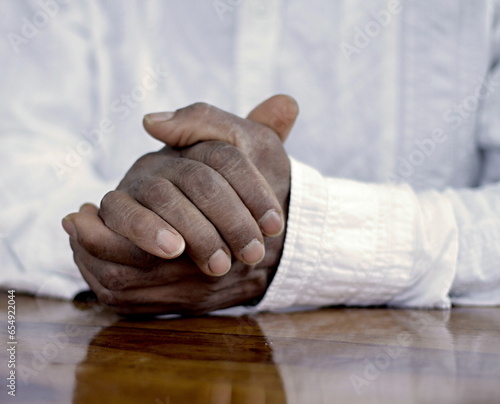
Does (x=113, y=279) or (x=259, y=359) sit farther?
(x=113, y=279)

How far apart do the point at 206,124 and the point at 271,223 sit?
0.45 ft

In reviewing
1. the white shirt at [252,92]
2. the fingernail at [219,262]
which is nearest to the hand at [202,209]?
the fingernail at [219,262]

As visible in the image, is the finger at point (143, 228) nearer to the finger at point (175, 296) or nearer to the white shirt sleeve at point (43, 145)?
the finger at point (175, 296)

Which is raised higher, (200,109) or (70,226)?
(200,109)

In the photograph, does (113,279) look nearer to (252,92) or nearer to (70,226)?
(70,226)

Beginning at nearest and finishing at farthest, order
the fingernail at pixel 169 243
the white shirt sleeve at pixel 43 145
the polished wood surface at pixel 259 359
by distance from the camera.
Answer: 1. the polished wood surface at pixel 259 359
2. the fingernail at pixel 169 243
3. the white shirt sleeve at pixel 43 145

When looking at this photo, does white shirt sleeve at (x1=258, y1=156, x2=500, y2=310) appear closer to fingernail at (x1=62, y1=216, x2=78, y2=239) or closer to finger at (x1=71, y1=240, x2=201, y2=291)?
finger at (x1=71, y1=240, x2=201, y2=291)

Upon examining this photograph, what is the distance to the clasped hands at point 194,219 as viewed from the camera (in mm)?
480

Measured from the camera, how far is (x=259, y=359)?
366 mm

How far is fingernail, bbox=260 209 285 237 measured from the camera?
497 mm

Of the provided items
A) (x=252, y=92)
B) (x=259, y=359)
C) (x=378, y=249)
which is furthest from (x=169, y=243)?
(x=252, y=92)

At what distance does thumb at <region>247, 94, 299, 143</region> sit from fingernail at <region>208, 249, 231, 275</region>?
18cm

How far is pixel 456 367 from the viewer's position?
0.34 m

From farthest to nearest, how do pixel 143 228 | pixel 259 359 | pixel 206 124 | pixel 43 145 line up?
pixel 43 145 → pixel 206 124 → pixel 143 228 → pixel 259 359
